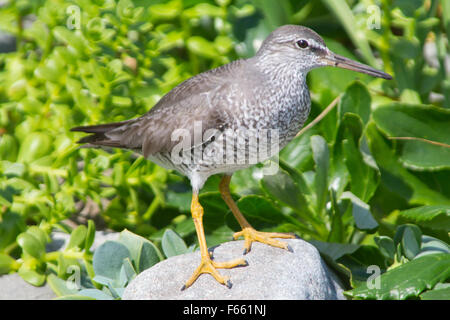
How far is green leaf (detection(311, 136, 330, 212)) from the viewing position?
370 cm

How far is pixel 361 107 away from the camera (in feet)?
13.3

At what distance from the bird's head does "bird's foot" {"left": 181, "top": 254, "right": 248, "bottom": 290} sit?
3.64 feet

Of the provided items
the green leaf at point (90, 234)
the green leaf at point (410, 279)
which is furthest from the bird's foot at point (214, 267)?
the green leaf at point (90, 234)

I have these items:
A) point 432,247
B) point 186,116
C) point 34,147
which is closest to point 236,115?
point 186,116

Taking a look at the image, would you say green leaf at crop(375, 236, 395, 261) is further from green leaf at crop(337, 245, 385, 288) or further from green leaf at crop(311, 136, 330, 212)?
green leaf at crop(311, 136, 330, 212)

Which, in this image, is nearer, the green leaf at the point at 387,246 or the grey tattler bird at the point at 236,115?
the grey tattler bird at the point at 236,115

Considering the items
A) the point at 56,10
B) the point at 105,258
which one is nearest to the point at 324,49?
the point at 105,258

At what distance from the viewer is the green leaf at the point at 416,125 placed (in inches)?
151

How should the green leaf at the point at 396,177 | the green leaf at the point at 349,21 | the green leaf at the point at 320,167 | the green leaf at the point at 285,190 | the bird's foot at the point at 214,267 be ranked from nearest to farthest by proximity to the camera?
the bird's foot at the point at 214,267 → the green leaf at the point at 285,190 → the green leaf at the point at 320,167 → the green leaf at the point at 396,177 → the green leaf at the point at 349,21

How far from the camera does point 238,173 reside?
4.21m

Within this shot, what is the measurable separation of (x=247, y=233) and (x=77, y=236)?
1010 millimetres

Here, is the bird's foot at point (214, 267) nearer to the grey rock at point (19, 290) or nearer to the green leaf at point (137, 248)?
the green leaf at point (137, 248)

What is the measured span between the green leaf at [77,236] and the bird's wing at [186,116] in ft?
1.83

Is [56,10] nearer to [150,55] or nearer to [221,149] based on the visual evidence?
[150,55]
